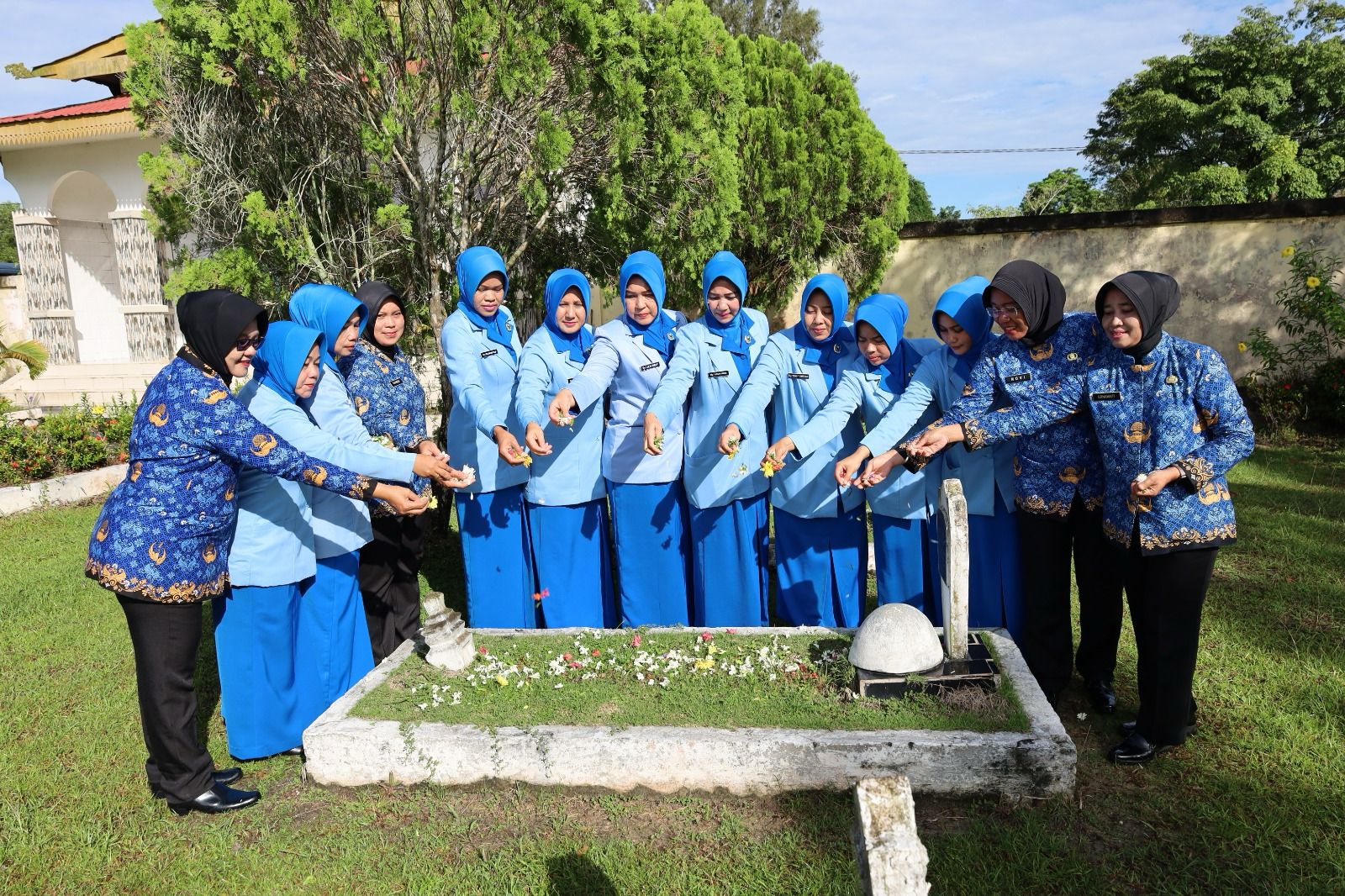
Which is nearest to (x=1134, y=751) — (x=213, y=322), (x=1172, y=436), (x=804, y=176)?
(x=1172, y=436)

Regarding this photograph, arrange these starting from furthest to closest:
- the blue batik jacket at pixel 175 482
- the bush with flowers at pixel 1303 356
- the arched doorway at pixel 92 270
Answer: the arched doorway at pixel 92 270, the bush with flowers at pixel 1303 356, the blue batik jacket at pixel 175 482

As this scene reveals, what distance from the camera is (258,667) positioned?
11.2 ft

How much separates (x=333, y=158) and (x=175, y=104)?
2.91 feet

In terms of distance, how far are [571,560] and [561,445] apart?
61 centimetres

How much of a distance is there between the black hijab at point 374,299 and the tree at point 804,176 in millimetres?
4702

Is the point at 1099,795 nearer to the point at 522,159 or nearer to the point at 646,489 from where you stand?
the point at 646,489

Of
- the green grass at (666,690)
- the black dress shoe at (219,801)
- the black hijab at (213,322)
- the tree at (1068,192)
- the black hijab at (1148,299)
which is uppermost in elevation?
the tree at (1068,192)

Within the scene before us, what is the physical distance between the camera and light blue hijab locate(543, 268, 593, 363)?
4.29m

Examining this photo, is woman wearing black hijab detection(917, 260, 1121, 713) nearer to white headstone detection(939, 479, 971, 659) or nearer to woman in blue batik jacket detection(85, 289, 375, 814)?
white headstone detection(939, 479, 971, 659)

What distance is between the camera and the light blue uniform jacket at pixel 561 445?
4242 mm

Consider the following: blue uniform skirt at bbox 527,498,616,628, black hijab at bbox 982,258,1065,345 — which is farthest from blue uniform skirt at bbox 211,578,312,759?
black hijab at bbox 982,258,1065,345

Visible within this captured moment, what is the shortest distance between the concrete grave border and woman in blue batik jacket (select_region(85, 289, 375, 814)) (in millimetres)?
516

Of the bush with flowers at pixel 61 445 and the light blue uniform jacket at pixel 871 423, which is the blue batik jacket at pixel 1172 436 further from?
the bush with flowers at pixel 61 445

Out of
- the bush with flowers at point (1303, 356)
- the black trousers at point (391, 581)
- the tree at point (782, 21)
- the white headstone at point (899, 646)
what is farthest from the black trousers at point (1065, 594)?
the tree at point (782, 21)
